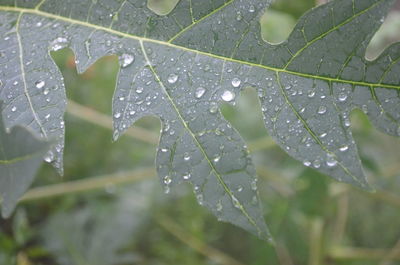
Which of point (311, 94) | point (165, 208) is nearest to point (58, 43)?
point (311, 94)

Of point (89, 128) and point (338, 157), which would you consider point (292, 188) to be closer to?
point (89, 128)

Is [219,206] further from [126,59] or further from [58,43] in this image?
[58,43]

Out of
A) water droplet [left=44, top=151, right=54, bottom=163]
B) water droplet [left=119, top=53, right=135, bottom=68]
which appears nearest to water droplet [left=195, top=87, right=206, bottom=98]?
water droplet [left=119, top=53, right=135, bottom=68]

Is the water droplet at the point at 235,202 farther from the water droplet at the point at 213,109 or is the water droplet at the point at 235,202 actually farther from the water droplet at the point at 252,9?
the water droplet at the point at 252,9

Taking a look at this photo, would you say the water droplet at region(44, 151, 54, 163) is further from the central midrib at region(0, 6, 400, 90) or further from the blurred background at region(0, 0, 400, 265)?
the blurred background at region(0, 0, 400, 265)

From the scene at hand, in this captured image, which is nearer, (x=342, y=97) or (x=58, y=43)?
(x=342, y=97)

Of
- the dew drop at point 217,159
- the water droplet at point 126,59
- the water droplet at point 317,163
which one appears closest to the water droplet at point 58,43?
the water droplet at point 126,59

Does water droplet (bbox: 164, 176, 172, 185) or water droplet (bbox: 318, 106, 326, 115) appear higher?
water droplet (bbox: 318, 106, 326, 115)
